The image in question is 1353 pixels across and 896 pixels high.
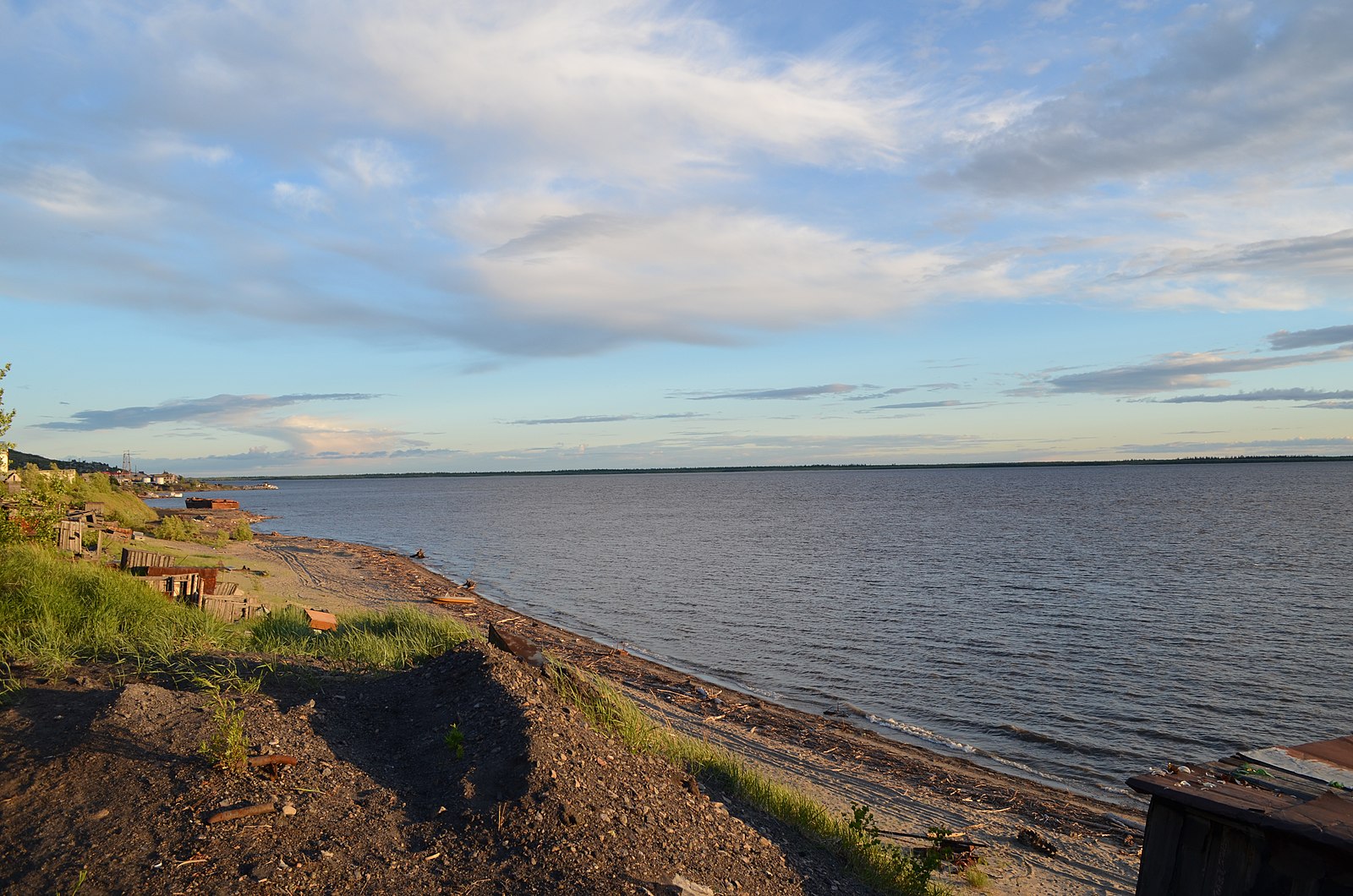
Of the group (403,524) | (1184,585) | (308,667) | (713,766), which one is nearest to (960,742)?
(713,766)

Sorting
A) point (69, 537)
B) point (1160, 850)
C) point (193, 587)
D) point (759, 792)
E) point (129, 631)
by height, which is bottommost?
point (759, 792)

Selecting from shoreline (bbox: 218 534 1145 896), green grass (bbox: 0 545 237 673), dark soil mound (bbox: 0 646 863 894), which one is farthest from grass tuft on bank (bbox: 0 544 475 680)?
shoreline (bbox: 218 534 1145 896)

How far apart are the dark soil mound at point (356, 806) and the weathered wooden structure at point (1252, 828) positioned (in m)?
2.63

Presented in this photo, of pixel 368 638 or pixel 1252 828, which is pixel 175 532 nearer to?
pixel 368 638

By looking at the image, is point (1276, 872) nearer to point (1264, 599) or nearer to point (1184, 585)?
point (1264, 599)

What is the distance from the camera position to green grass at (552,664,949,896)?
7672mm

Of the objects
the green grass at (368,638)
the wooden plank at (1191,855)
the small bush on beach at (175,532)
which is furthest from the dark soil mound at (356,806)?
the small bush on beach at (175,532)

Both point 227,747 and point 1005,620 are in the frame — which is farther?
point 1005,620

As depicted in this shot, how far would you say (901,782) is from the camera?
13.4m

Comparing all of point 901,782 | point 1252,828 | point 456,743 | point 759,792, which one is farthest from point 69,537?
point 1252,828

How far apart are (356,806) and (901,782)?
393 inches

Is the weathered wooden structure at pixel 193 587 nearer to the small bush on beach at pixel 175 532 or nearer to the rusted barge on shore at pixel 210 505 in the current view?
the small bush on beach at pixel 175 532

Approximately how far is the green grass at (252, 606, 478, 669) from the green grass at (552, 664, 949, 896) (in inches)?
85.1

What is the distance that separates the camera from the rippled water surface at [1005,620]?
55.9ft
